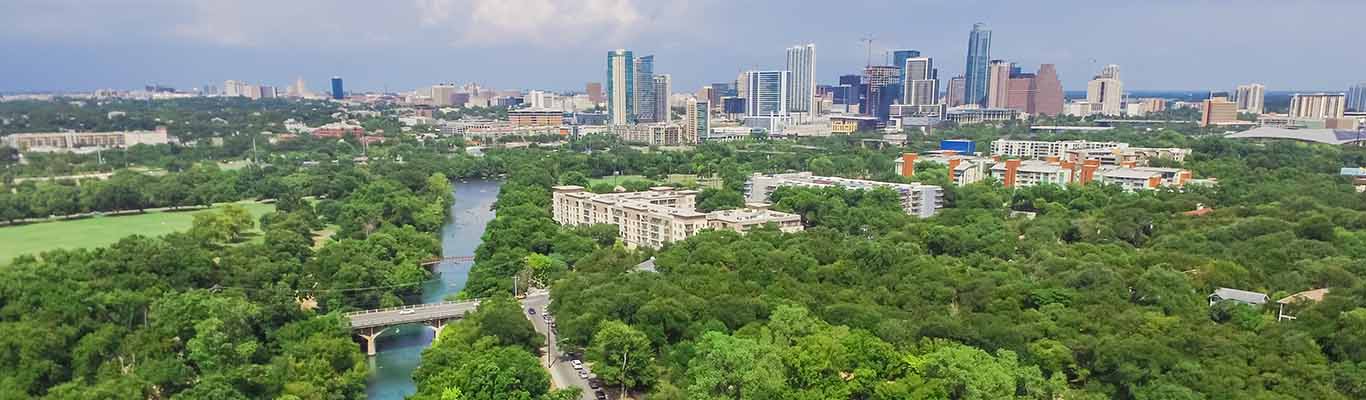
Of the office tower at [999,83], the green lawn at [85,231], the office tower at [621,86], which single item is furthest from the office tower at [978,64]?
the green lawn at [85,231]

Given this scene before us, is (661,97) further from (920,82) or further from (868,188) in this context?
(868,188)

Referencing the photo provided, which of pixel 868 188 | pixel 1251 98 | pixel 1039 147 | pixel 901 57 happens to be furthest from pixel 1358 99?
pixel 868 188

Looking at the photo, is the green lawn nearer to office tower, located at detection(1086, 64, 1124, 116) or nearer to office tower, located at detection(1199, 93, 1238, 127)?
office tower, located at detection(1199, 93, 1238, 127)

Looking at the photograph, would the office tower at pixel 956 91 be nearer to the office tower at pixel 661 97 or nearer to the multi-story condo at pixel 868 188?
the office tower at pixel 661 97

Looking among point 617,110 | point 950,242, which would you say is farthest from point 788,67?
point 950,242

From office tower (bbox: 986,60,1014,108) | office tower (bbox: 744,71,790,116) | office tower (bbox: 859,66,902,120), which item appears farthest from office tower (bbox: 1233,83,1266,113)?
office tower (bbox: 744,71,790,116)

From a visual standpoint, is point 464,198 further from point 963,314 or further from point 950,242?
point 963,314
